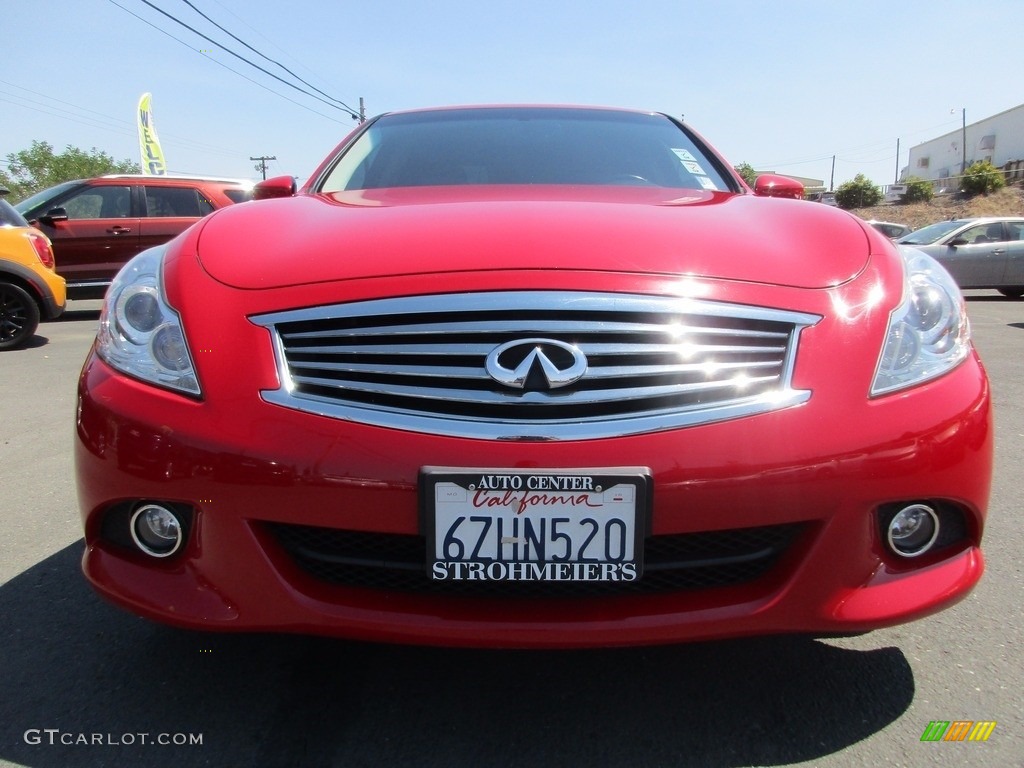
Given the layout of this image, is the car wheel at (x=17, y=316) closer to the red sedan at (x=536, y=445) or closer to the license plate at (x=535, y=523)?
the red sedan at (x=536, y=445)

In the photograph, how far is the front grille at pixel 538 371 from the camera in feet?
4.99

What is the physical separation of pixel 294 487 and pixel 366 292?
41cm

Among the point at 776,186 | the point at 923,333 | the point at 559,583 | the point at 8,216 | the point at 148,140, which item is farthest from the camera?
the point at 148,140

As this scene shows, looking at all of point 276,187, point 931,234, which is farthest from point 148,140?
point 276,187

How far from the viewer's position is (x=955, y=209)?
39.4 m

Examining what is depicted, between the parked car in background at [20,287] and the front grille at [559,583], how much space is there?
6.89 m

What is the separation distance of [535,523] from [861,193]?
4988cm

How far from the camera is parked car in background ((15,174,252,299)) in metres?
9.91

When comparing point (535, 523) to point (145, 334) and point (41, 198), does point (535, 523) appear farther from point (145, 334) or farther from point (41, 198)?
point (41, 198)

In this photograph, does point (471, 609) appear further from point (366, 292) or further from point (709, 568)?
point (366, 292)

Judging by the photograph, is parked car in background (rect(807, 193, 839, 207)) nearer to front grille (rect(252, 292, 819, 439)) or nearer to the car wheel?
front grille (rect(252, 292, 819, 439))

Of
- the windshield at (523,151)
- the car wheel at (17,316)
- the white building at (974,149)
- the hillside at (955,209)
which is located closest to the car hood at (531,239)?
the windshield at (523,151)

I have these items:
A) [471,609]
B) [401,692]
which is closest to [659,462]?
[471,609]

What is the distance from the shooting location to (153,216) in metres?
10.3
